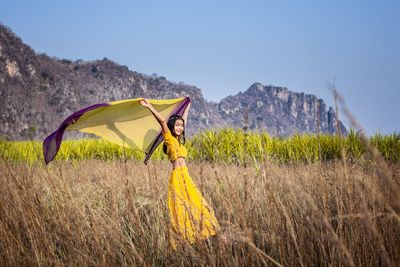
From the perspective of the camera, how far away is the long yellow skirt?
6.52ft

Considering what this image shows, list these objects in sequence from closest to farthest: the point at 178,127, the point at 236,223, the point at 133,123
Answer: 1. the point at 236,223
2. the point at 178,127
3. the point at 133,123

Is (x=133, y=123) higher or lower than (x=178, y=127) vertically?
higher

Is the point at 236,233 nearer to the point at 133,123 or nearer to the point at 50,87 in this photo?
the point at 133,123

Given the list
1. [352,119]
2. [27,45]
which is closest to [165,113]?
[352,119]

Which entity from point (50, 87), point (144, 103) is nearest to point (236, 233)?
point (144, 103)

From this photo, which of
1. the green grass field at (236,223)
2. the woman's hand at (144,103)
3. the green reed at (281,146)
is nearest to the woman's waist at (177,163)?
the green grass field at (236,223)

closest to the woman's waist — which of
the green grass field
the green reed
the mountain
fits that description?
the green grass field

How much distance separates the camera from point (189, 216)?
6.53 feet

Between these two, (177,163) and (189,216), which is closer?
(189,216)

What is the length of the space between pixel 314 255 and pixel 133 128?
115 inches

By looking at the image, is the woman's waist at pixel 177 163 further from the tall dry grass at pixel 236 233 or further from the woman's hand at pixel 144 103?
the tall dry grass at pixel 236 233

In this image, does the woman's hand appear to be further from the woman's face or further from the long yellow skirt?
the long yellow skirt

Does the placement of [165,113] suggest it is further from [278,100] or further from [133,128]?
[278,100]

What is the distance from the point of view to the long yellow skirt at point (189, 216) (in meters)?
1.99
